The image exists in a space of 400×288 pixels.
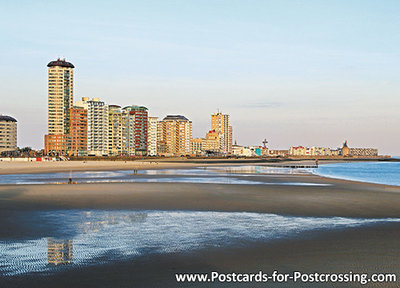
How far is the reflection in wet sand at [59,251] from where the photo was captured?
411 inches

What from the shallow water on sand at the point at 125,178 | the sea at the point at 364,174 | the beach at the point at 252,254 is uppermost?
the beach at the point at 252,254

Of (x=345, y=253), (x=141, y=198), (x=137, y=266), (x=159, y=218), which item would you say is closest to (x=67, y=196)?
(x=141, y=198)

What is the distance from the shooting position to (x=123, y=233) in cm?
1419

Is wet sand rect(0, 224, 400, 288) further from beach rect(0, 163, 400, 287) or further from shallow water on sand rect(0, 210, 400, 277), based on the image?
shallow water on sand rect(0, 210, 400, 277)

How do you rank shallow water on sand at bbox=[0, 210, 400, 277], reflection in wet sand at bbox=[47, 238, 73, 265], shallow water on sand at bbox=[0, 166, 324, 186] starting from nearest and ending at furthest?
reflection in wet sand at bbox=[47, 238, 73, 265]
shallow water on sand at bbox=[0, 210, 400, 277]
shallow water on sand at bbox=[0, 166, 324, 186]

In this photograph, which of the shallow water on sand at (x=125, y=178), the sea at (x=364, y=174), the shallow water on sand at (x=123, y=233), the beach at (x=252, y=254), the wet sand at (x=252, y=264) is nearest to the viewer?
the wet sand at (x=252, y=264)

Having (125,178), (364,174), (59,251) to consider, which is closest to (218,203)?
(59,251)

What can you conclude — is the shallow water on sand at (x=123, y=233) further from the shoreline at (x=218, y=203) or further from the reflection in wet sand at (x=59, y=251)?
the shoreline at (x=218, y=203)

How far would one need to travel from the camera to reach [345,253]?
11.4m

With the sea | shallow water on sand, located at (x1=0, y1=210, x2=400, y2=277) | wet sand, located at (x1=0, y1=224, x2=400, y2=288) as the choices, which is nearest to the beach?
wet sand, located at (x1=0, y1=224, x2=400, y2=288)

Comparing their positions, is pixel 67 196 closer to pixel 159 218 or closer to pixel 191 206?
pixel 191 206

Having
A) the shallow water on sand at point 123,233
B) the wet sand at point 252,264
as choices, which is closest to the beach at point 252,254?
the wet sand at point 252,264

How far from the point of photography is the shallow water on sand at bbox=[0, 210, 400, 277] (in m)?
10.8

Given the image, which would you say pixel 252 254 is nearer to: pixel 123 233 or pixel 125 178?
pixel 123 233
